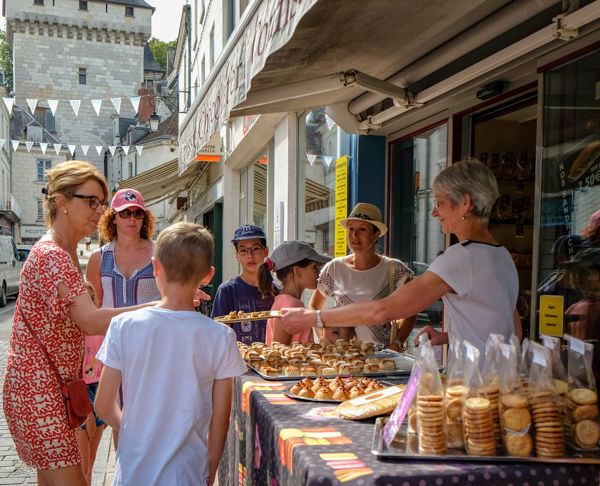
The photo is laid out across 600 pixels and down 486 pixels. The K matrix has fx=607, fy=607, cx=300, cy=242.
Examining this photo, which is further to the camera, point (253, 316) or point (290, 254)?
point (290, 254)

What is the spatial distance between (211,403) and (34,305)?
3.20ft

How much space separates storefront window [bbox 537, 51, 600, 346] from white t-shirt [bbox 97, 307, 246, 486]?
84.2 inches

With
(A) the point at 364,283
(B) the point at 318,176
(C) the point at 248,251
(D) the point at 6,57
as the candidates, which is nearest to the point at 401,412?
(C) the point at 248,251

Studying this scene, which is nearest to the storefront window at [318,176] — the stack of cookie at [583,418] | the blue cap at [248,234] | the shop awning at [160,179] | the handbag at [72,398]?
the blue cap at [248,234]

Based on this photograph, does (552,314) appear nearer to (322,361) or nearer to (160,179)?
(322,361)

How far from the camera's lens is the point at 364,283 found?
165 inches

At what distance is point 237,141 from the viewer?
10.9 metres

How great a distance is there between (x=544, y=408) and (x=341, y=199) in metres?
4.79

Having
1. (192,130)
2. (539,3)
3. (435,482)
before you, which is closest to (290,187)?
(192,130)

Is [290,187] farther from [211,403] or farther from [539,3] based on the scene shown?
[211,403]

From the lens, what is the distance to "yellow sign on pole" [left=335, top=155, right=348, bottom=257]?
6172mm

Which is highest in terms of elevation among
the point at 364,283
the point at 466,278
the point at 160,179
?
the point at 160,179

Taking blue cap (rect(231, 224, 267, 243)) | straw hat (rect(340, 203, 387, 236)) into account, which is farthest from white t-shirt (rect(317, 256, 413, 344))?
blue cap (rect(231, 224, 267, 243))

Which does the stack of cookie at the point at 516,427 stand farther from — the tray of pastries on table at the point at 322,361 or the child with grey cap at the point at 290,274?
the child with grey cap at the point at 290,274
